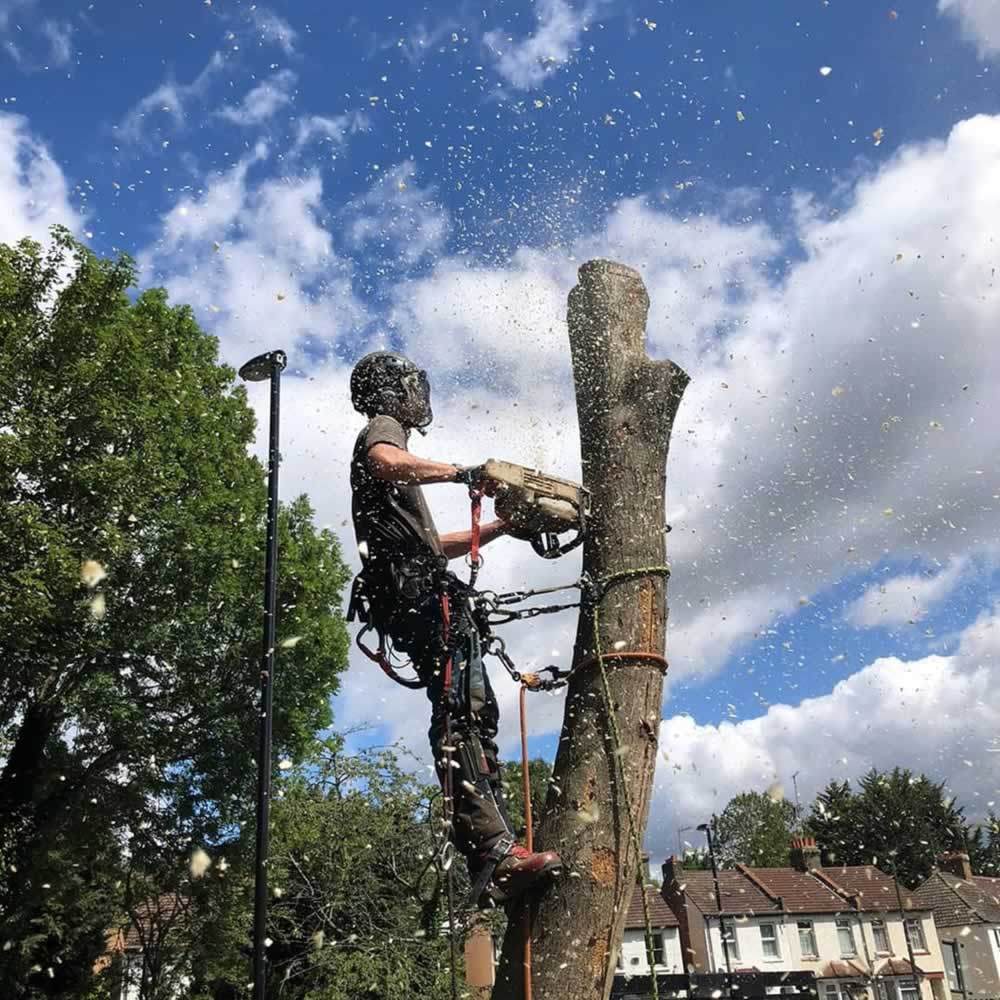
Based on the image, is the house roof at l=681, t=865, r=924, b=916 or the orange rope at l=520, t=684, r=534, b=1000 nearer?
the orange rope at l=520, t=684, r=534, b=1000

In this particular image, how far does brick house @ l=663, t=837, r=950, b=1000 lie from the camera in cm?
3341

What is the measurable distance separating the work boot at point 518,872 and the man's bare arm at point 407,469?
1.25m

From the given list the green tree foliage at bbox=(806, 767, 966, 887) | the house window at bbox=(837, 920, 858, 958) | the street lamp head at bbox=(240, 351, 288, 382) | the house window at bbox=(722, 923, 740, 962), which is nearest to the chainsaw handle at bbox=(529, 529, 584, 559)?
the street lamp head at bbox=(240, 351, 288, 382)

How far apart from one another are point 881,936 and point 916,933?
2.55m

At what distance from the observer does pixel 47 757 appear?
1302cm

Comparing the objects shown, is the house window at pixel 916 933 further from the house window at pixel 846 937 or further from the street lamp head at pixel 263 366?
the street lamp head at pixel 263 366

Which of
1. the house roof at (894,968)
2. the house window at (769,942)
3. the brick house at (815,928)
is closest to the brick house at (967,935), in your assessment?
the brick house at (815,928)

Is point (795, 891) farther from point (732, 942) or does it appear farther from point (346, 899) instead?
point (346, 899)

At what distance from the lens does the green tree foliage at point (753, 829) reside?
72.4 m

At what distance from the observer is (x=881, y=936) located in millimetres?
36562

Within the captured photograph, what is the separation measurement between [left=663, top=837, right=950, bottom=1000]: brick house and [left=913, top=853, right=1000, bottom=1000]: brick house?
178 cm

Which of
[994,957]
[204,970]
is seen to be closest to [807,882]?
[994,957]

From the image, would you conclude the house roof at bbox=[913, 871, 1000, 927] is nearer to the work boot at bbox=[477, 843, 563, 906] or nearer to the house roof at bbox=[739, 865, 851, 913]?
the house roof at bbox=[739, 865, 851, 913]

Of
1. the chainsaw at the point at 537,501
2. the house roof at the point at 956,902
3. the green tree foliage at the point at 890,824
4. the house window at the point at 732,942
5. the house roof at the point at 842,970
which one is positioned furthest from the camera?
the green tree foliage at the point at 890,824
